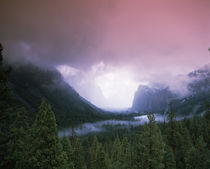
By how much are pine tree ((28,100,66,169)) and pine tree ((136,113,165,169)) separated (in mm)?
9604

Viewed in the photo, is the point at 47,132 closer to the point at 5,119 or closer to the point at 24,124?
the point at 24,124

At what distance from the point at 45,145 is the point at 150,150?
41.2ft

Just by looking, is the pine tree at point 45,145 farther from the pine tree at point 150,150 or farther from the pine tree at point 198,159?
the pine tree at point 198,159

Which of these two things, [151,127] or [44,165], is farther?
[151,127]

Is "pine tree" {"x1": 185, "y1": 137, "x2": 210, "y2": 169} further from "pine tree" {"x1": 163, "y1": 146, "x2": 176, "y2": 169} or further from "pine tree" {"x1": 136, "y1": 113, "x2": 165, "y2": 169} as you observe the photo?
"pine tree" {"x1": 136, "y1": 113, "x2": 165, "y2": 169}

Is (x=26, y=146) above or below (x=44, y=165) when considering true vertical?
above

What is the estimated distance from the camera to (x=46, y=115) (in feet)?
59.8

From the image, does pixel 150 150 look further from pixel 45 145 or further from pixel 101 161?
pixel 101 161

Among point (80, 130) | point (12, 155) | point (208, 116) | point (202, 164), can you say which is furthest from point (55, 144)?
point (80, 130)

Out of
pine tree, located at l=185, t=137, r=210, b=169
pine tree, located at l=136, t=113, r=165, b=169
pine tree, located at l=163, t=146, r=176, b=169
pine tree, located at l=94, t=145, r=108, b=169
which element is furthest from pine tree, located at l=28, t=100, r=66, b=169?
pine tree, located at l=185, t=137, r=210, b=169

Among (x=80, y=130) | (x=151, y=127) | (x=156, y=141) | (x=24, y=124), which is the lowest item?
(x=80, y=130)

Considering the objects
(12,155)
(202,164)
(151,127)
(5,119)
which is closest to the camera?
(5,119)

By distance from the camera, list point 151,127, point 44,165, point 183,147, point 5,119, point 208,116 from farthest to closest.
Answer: point 183,147, point 151,127, point 208,116, point 44,165, point 5,119

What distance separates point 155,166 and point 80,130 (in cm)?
17411
